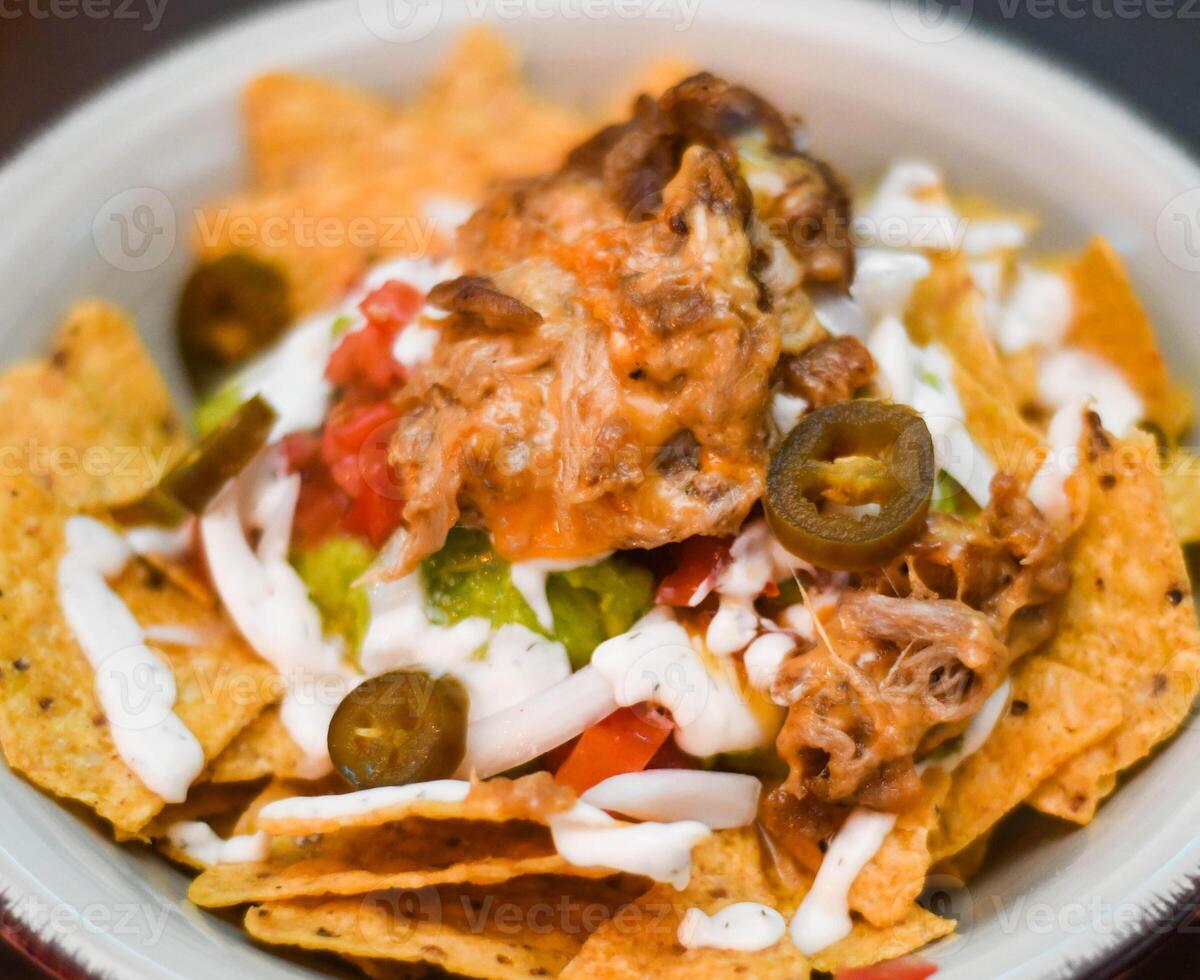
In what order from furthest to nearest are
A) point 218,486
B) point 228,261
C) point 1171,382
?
point 228,261
point 1171,382
point 218,486

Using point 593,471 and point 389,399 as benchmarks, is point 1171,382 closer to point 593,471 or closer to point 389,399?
point 593,471

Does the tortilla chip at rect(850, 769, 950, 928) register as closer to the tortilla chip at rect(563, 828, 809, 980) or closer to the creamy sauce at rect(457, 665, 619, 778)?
the tortilla chip at rect(563, 828, 809, 980)

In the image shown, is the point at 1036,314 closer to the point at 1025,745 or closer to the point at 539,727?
the point at 1025,745

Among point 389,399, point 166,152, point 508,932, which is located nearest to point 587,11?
point 166,152

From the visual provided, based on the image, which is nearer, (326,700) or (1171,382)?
(326,700)

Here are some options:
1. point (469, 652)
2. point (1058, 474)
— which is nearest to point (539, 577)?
point (469, 652)

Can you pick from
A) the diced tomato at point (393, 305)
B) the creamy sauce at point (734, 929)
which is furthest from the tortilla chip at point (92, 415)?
the creamy sauce at point (734, 929)

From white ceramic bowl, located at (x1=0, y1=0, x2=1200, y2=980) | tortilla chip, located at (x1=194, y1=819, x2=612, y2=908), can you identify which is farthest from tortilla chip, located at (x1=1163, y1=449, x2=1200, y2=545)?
tortilla chip, located at (x1=194, y1=819, x2=612, y2=908)
